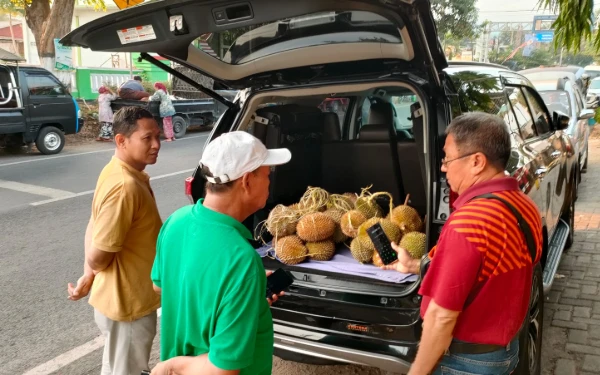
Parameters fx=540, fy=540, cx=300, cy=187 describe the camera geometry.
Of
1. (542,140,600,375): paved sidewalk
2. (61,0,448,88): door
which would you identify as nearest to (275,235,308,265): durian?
(61,0,448,88): door

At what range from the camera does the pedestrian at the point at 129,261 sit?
8.38ft

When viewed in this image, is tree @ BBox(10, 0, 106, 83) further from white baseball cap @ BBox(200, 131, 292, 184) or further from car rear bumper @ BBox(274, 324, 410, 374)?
white baseball cap @ BBox(200, 131, 292, 184)

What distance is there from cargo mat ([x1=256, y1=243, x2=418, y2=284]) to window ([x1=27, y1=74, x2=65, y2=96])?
34.3 ft

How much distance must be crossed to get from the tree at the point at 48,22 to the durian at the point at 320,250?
13653mm

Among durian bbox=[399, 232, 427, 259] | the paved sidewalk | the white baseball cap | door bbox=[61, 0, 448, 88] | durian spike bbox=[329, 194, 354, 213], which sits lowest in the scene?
the paved sidewalk

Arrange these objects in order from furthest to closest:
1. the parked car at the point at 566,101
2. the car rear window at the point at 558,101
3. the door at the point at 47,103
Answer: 1. the door at the point at 47,103
2. the car rear window at the point at 558,101
3. the parked car at the point at 566,101

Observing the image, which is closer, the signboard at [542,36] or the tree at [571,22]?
the tree at [571,22]

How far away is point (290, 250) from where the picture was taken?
132 inches

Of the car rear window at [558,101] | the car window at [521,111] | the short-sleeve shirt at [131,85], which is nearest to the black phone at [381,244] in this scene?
the car window at [521,111]

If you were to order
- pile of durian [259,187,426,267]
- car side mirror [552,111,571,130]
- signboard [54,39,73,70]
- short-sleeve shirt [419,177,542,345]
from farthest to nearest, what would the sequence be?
signboard [54,39,73,70], car side mirror [552,111,571,130], pile of durian [259,187,426,267], short-sleeve shirt [419,177,542,345]

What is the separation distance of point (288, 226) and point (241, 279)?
1.96m

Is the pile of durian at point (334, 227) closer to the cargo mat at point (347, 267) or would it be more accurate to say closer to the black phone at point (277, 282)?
the cargo mat at point (347, 267)

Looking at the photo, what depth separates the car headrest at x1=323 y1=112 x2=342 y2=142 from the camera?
4586 millimetres

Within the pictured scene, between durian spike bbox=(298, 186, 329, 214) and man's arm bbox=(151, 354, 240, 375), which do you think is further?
durian spike bbox=(298, 186, 329, 214)
